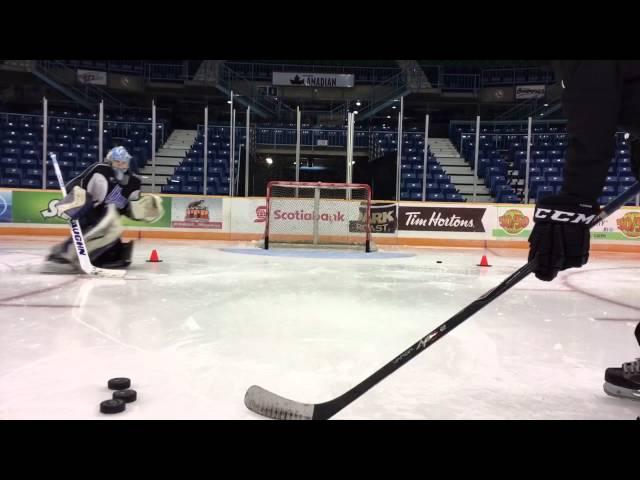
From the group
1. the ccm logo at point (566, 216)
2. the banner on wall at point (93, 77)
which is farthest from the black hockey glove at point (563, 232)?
the banner on wall at point (93, 77)

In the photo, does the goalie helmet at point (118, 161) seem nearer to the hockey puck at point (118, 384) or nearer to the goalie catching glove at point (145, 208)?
the goalie catching glove at point (145, 208)

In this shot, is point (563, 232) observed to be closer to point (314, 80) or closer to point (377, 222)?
point (377, 222)

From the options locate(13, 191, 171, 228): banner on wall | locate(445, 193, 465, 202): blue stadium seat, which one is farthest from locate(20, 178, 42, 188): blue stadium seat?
locate(445, 193, 465, 202): blue stadium seat

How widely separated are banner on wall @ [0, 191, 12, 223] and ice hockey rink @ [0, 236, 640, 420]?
6078 mm

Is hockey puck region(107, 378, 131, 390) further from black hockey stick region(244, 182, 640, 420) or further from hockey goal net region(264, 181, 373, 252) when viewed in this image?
hockey goal net region(264, 181, 373, 252)

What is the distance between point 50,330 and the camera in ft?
9.32

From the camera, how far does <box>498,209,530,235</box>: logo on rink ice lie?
425 inches

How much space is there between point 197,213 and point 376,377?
9.91 metres

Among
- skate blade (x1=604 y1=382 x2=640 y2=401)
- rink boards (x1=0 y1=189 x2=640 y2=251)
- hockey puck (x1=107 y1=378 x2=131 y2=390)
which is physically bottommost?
hockey puck (x1=107 y1=378 x2=131 y2=390)

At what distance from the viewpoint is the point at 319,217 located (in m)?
10.3

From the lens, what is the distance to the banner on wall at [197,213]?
1105 cm

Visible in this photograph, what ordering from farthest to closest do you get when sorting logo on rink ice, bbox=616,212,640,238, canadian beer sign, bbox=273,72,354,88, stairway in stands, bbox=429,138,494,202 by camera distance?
canadian beer sign, bbox=273,72,354,88 → stairway in stands, bbox=429,138,494,202 → logo on rink ice, bbox=616,212,640,238
